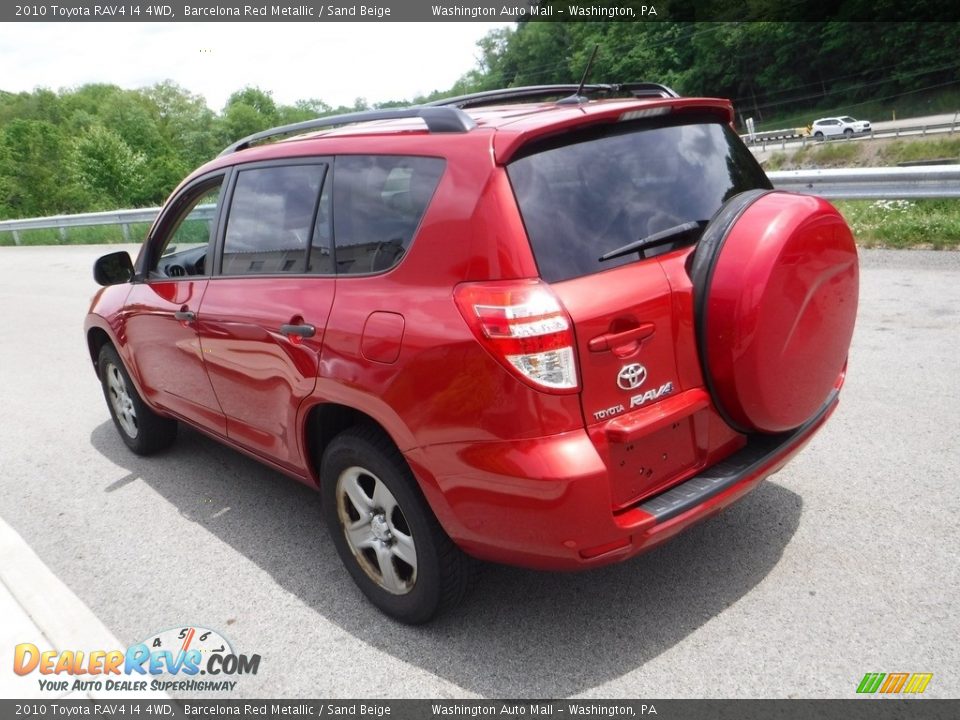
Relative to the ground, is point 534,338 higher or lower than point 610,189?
lower

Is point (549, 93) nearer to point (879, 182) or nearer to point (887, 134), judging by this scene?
point (879, 182)

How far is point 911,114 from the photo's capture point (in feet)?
203

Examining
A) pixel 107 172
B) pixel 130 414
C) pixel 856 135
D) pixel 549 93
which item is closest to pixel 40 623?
pixel 130 414

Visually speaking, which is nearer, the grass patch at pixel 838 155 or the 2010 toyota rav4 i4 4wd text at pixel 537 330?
the 2010 toyota rav4 i4 4wd text at pixel 537 330

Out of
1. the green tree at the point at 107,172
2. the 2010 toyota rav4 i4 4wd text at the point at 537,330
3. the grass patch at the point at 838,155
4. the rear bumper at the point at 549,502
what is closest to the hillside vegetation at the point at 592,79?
the green tree at the point at 107,172

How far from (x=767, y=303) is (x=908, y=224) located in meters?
7.11

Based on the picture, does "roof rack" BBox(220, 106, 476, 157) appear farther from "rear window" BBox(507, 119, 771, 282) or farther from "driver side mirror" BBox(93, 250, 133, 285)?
"driver side mirror" BBox(93, 250, 133, 285)

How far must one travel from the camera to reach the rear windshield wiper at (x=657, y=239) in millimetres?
2639

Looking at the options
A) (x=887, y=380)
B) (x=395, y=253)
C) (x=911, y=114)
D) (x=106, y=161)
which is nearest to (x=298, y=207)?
(x=395, y=253)

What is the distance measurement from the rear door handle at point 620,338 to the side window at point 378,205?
0.80 metres

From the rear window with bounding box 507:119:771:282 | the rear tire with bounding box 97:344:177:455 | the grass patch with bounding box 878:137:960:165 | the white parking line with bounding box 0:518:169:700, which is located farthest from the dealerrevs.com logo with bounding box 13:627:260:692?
the grass patch with bounding box 878:137:960:165

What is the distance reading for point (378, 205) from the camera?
2979 millimetres

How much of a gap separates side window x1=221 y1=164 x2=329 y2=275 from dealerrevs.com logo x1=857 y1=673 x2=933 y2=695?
2.49 meters

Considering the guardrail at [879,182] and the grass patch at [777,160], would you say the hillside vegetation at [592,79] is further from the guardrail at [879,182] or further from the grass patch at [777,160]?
the guardrail at [879,182]
